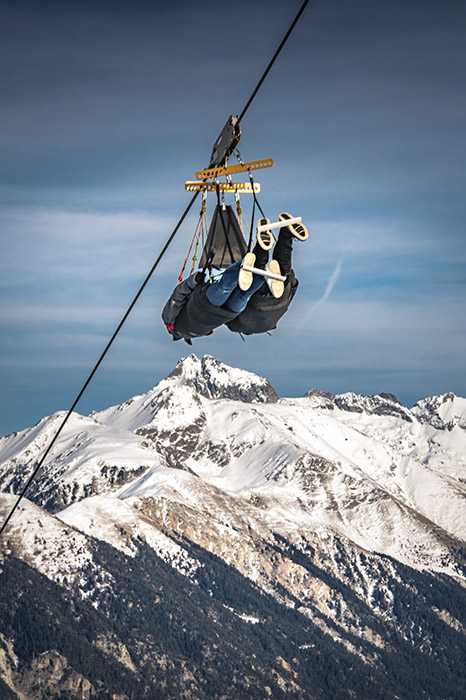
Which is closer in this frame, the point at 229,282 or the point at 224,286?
the point at 229,282

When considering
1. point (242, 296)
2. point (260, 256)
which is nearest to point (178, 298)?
point (242, 296)

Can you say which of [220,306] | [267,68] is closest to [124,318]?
[220,306]

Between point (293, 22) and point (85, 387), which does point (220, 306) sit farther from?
point (293, 22)

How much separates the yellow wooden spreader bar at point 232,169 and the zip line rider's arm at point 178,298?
3.29m

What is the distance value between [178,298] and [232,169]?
5066mm

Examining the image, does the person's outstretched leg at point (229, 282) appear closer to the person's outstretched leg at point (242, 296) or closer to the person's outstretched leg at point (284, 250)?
the person's outstretched leg at point (242, 296)

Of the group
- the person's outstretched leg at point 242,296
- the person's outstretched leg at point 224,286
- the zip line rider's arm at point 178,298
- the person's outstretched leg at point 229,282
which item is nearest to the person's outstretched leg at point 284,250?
the person's outstretched leg at point 242,296

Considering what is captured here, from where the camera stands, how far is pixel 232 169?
29.9 meters

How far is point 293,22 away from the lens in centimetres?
2162

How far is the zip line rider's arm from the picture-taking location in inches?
1246

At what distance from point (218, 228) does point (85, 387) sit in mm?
7064

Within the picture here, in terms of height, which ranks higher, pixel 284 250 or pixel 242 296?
pixel 284 250

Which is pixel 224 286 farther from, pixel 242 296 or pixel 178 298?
pixel 178 298

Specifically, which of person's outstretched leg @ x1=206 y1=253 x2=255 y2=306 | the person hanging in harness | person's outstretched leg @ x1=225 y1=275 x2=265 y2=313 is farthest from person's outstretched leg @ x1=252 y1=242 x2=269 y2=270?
person's outstretched leg @ x1=225 y1=275 x2=265 y2=313
